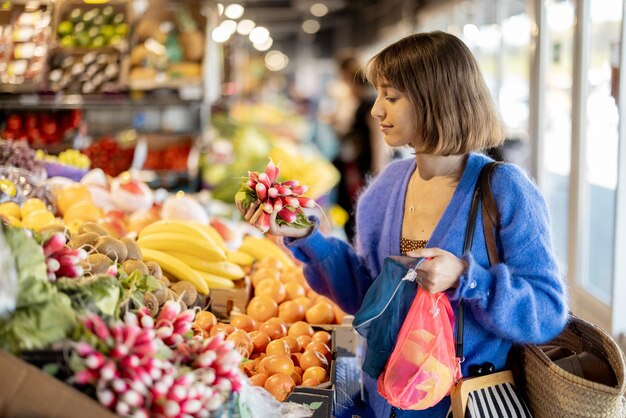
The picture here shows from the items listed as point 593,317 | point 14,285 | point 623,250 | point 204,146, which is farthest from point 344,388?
point 204,146

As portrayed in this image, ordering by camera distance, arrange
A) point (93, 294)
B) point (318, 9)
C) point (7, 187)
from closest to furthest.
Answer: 1. point (93, 294)
2. point (7, 187)
3. point (318, 9)

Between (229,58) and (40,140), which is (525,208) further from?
(229,58)

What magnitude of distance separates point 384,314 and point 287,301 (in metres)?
0.91

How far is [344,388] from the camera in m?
2.49

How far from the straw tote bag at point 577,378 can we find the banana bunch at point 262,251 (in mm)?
1598

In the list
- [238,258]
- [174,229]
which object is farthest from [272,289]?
[174,229]

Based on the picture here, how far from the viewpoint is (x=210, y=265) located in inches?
116

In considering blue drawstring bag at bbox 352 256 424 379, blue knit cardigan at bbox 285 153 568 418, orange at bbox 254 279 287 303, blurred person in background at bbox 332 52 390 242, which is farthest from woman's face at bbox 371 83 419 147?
blurred person in background at bbox 332 52 390 242

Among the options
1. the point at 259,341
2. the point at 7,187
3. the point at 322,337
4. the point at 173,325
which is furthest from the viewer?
the point at 7,187

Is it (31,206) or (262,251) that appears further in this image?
(262,251)

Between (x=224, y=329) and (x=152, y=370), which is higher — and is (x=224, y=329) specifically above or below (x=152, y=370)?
below

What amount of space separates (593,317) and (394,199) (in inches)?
119

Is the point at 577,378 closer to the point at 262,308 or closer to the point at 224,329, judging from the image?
the point at 224,329

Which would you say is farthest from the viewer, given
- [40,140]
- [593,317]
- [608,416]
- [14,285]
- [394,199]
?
[40,140]
